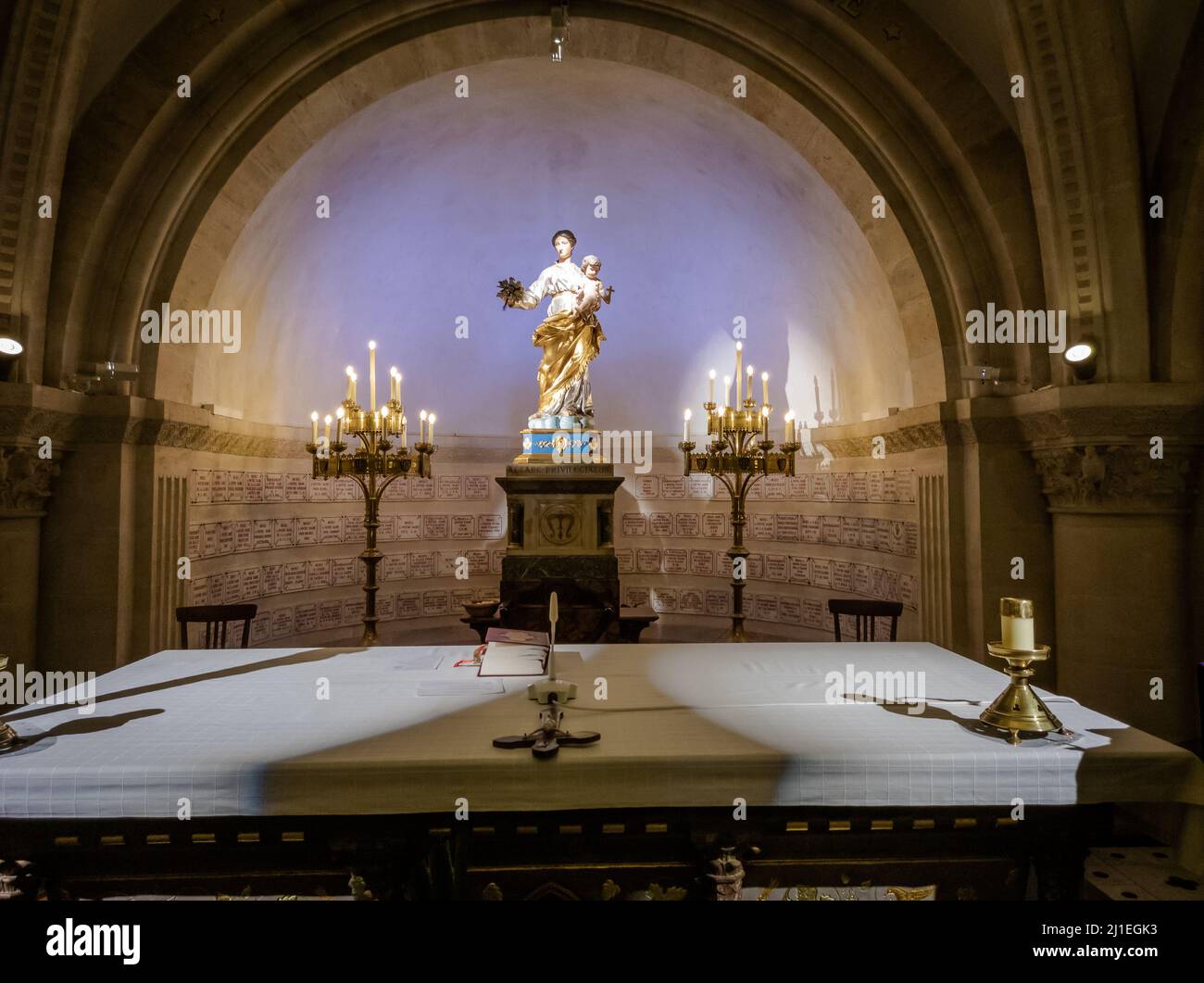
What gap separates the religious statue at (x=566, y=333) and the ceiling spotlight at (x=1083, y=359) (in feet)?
14.4

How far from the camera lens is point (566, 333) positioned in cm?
789

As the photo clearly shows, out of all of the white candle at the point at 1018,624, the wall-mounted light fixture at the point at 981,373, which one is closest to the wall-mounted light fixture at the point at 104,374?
the white candle at the point at 1018,624

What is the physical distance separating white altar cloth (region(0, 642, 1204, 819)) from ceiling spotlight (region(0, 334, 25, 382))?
392 cm

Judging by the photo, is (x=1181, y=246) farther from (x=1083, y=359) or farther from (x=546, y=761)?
(x=546, y=761)

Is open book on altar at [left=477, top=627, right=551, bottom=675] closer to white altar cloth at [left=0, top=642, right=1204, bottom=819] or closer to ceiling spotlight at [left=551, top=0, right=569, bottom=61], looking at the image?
white altar cloth at [left=0, top=642, right=1204, bottom=819]

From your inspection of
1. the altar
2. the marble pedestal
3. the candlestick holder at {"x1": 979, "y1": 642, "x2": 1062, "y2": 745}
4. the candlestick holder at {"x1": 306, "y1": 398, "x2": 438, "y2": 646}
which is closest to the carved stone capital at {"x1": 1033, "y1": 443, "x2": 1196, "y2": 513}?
the altar

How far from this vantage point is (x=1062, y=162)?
5.66 meters

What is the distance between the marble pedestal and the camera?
739cm

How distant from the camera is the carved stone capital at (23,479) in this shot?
5.63m
